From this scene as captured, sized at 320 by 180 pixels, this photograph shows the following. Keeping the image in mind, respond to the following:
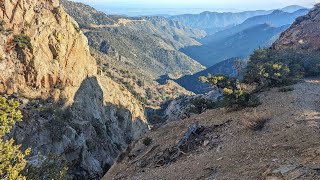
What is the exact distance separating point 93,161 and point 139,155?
1886cm

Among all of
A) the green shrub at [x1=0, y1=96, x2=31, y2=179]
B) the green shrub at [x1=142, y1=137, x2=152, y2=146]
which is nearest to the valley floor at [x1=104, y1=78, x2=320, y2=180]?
the green shrub at [x1=142, y1=137, x2=152, y2=146]

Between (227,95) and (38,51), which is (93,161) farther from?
(227,95)

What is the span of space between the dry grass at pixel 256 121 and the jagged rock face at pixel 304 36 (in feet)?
125

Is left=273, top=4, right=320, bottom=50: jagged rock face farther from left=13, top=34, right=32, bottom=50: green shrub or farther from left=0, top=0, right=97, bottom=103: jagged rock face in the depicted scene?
left=13, top=34, right=32, bottom=50: green shrub

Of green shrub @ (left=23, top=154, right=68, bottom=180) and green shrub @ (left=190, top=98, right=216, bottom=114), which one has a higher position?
green shrub @ (left=23, top=154, right=68, bottom=180)

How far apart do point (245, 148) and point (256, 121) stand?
→ 15.7 feet

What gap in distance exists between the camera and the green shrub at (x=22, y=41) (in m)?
45.7

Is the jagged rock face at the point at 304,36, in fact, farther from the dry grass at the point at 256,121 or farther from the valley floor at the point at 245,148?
the dry grass at the point at 256,121

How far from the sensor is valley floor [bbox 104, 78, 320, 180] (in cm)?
1349

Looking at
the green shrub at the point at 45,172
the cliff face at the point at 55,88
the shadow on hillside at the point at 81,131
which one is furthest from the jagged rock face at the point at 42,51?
the green shrub at the point at 45,172

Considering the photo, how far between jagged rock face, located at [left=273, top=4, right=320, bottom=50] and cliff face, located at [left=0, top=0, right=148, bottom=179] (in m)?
34.1

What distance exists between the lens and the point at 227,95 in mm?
28422

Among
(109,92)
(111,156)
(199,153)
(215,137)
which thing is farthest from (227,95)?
(109,92)

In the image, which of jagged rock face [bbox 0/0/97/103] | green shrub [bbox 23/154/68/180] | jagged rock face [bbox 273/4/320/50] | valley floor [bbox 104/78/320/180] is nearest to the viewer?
valley floor [bbox 104/78/320/180]
